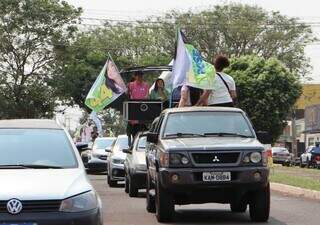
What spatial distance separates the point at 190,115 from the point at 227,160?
1.34 m

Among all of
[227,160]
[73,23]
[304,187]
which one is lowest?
[304,187]

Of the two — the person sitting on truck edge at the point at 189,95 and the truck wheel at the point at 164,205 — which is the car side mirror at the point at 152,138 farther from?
the person sitting on truck edge at the point at 189,95

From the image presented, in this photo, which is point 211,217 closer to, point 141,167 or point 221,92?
point 221,92

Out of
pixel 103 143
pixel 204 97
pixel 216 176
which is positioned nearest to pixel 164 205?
pixel 216 176

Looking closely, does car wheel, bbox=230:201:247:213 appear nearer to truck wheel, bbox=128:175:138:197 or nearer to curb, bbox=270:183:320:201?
curb, bbox=270:183:320:201

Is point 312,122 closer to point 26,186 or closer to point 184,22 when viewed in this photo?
point 184,22

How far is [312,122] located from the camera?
65062 mm

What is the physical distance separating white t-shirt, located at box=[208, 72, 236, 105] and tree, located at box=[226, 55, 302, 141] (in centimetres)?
2794

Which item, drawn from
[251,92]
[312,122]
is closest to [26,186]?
[251,92]

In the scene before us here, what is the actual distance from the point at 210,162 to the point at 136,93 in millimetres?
7384

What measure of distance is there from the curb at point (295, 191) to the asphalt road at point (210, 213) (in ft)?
1.14

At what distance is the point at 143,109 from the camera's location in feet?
55.2

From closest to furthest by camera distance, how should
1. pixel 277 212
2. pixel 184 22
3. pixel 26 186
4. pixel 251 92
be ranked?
pixel 26 186, pixel 277 212, pixel 251 92, pixel 184 22

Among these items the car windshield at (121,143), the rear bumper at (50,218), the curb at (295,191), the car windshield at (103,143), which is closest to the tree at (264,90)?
the car windshield at (103,143)
